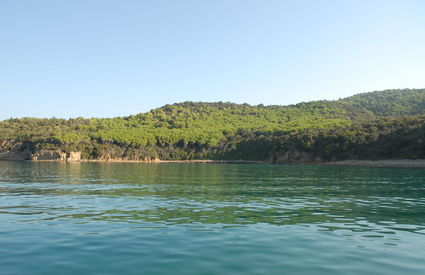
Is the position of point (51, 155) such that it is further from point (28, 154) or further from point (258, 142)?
point (258, 142)

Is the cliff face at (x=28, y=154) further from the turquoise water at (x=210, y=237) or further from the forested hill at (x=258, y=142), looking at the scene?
the turquoise water at (x=210, y=237)

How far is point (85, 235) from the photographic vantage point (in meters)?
15.8

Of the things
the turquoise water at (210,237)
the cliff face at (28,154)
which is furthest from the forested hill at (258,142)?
the turquoise water at (210,237)

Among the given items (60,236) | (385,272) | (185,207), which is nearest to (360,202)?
(185,207)

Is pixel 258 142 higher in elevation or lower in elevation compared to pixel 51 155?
higher

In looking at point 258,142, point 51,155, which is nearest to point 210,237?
point 258,142

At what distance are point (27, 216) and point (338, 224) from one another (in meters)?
16.4

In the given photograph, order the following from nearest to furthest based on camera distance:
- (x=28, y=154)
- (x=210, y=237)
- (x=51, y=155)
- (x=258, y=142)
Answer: (x=210, y=237) < (x=258, y=142) < (x=51, y=155) < (x=28, y=154)

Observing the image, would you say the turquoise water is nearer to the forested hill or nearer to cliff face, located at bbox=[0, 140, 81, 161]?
the forested hill

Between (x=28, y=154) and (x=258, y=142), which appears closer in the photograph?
(x=258, y=142)

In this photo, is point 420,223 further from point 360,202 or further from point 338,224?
point 360,202

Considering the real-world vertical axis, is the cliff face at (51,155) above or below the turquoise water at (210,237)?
above

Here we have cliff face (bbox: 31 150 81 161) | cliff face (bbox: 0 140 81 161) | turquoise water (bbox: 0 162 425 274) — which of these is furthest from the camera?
cliff face (bbox: 31 150 81 161)

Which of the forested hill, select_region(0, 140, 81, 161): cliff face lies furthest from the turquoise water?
select_region(0, 140, 81, 161): cliff face
